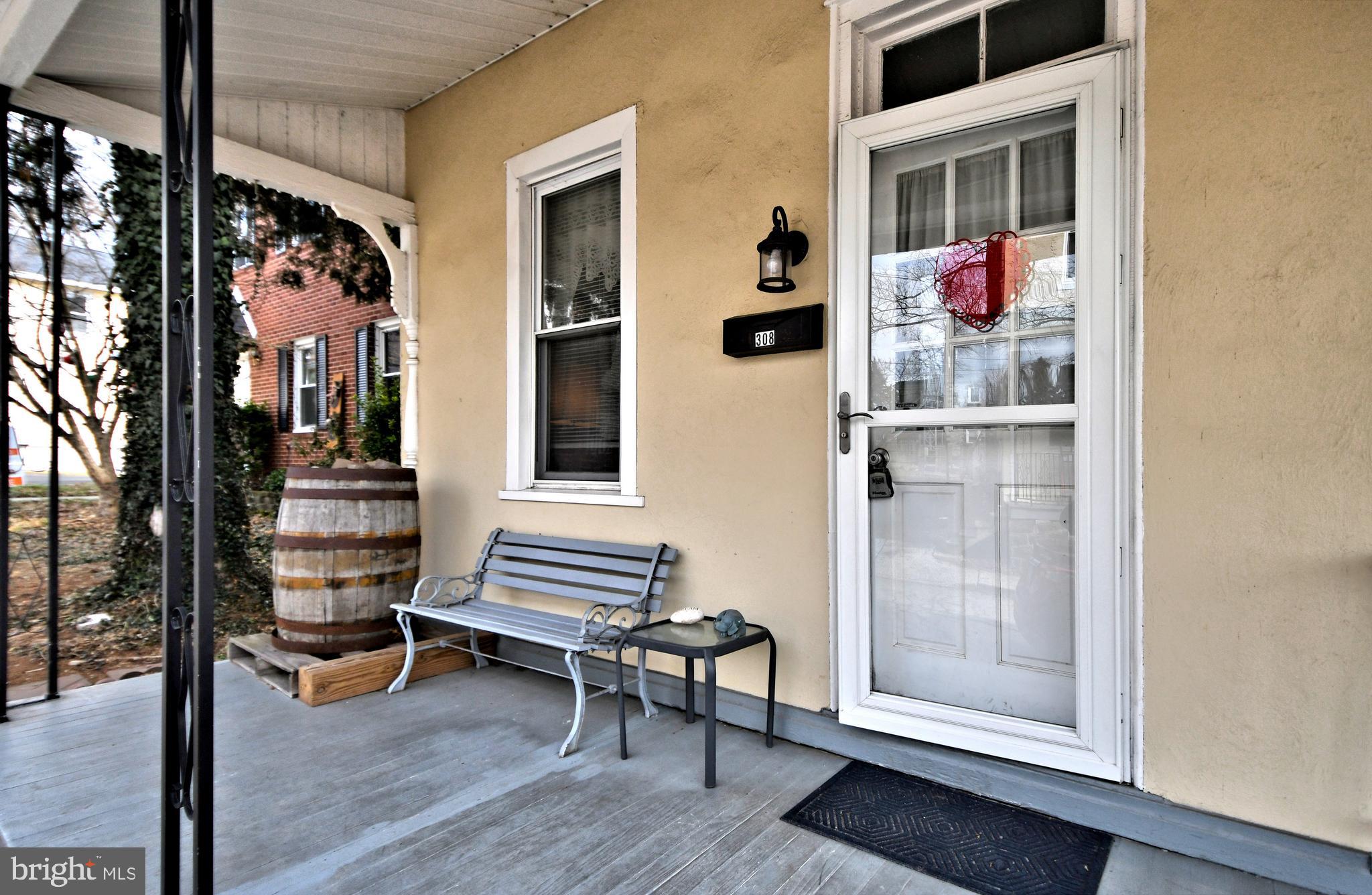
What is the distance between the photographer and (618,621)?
3258mm

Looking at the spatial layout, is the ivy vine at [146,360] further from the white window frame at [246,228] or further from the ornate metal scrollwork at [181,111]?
the ornate metal scrollwork at [181,111]

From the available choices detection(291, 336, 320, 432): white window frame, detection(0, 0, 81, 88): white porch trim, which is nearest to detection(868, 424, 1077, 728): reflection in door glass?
detection(0, 0, 81, 88): white porch trim

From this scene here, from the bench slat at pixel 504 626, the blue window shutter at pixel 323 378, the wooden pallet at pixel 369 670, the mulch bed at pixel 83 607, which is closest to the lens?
the bench slat at pixel 504 626

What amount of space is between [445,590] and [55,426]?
194 cm

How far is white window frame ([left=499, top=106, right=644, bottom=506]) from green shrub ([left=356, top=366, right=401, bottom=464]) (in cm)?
328

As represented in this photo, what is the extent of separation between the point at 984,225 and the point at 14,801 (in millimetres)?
3654

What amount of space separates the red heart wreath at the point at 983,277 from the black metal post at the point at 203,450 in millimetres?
2140

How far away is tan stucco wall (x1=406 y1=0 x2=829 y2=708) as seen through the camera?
2725 mm

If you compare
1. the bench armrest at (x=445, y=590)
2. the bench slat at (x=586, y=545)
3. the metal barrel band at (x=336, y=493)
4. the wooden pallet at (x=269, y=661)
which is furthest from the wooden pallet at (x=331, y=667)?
the metal barrel band at (x=336, y=493)

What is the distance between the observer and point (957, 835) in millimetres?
2062

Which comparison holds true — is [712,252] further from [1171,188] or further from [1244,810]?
[1244,810]

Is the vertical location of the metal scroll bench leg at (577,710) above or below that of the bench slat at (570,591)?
below

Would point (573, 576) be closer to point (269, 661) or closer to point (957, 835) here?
point (269, 661)

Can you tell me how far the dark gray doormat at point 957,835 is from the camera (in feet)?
6.10
